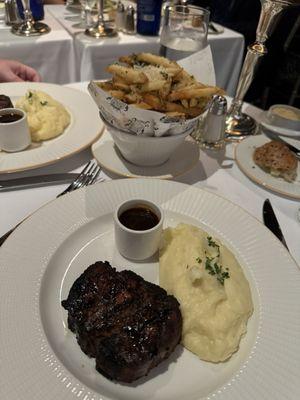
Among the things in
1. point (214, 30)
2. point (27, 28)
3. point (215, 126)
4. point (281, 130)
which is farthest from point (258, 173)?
point (27, 28)

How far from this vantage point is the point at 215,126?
8.26 ft

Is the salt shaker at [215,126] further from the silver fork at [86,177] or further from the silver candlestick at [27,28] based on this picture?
the silver candlestick at [27,28]

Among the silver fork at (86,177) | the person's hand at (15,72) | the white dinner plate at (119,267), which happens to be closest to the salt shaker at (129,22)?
the person's hand at (15,72)

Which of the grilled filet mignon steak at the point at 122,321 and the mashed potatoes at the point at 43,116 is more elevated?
the mashed potatoes at the point at 43,116

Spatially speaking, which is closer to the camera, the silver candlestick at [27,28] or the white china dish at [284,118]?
the white china dish at [284,118]

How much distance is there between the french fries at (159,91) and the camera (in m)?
2.00

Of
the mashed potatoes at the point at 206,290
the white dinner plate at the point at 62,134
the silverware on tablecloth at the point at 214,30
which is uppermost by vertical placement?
the silverware on tablecloth at the point at 214,30

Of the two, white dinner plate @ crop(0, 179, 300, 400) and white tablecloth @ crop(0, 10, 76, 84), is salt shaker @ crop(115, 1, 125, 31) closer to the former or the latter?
white tablecloth @ crop(0, 10, 76, 84)

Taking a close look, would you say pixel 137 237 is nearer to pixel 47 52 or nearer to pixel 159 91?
pixel 159 91

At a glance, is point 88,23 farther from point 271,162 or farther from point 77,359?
point 77,359

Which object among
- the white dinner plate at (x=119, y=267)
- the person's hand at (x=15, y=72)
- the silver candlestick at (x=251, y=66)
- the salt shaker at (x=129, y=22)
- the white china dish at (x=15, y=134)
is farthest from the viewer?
the salt shaker at (x=129, y=22)

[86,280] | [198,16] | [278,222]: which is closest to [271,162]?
[278,222]

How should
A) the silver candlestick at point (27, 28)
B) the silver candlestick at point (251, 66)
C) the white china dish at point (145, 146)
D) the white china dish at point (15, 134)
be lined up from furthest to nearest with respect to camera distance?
the silver candlestick at point (27, 28) < the silver candlestick at point (251, 66) < the white china dish at point (15, 134) < the white china dish at point (145, 146)

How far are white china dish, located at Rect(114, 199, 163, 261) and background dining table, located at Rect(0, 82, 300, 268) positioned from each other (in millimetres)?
531
